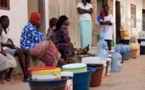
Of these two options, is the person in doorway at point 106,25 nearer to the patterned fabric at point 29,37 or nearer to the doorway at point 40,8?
the doorway at point 40,8

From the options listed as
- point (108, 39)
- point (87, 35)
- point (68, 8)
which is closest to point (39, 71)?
point (87, 35)

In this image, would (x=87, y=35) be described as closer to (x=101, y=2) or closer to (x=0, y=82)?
(x=0, y=82)

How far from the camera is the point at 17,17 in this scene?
349 inches

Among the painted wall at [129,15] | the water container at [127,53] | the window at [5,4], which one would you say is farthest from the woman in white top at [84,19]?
the painted wall at [129,15]

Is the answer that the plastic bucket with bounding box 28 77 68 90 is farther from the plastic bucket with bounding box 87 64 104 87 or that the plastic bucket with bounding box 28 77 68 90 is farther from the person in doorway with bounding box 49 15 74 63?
the person in doorway with bounding box 49 15 74 63

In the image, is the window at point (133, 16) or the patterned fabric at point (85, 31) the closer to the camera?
the patterned fabric at point (85, 31)

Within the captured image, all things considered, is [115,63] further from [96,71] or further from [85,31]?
[96,71]

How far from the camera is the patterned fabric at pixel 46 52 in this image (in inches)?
241

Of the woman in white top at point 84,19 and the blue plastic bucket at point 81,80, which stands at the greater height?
the woman in white top at point 84,19

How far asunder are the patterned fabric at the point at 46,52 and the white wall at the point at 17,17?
250 cm

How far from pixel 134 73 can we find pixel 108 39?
2.33 m

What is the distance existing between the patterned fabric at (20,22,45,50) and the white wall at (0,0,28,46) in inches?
62.8

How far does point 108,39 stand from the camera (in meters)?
10.4

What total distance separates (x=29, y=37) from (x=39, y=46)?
865 millimetres
